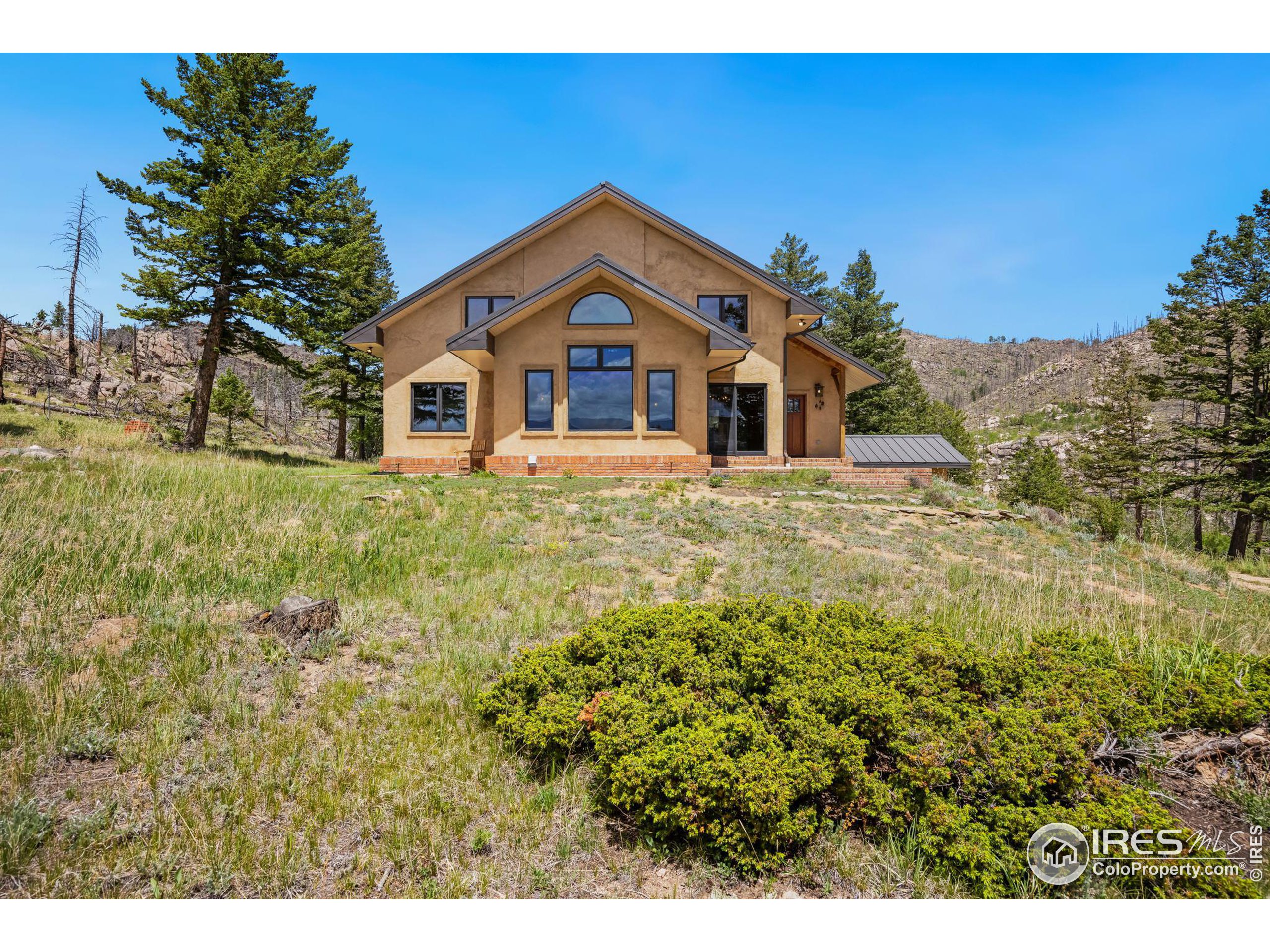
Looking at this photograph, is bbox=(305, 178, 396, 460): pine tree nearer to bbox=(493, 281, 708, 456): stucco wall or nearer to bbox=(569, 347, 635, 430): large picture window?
bbox=(493, 281, 708, 456): stucco wall

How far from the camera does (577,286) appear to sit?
16922 millimetres

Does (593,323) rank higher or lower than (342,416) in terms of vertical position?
higher

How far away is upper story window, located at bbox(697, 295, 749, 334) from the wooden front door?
4.27 meters

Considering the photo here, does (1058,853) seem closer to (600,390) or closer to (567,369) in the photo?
(600,390)

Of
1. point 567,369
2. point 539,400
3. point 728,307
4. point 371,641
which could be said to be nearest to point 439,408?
point 539,400

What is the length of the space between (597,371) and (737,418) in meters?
5.30

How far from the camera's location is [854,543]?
361 inches

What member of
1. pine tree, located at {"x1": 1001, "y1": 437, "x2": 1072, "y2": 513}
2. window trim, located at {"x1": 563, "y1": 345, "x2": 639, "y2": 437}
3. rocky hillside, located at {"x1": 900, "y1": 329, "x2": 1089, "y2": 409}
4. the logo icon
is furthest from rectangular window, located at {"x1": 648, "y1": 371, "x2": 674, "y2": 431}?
rocky hillside, located at {"x1": 900, "y1": 329, "x2": 1089, "y2": 409}

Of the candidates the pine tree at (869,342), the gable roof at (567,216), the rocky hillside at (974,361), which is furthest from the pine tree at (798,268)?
the rocky hillside at (974,361)

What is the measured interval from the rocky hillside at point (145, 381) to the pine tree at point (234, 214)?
166 cm

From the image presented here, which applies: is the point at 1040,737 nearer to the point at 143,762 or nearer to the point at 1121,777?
the point at 1121,777

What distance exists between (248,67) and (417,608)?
26363mm

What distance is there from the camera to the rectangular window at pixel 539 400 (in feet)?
56.6

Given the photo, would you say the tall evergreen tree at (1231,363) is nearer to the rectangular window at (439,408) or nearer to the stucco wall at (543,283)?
the stucco wall at (543,283)
